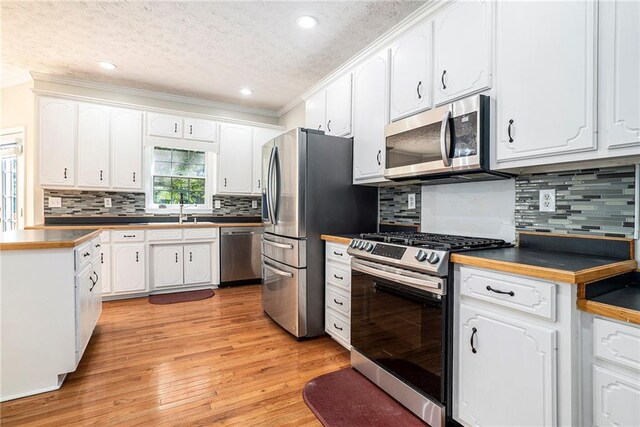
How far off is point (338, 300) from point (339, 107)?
6.03 ft

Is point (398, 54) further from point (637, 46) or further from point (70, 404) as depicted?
point (70, 404)

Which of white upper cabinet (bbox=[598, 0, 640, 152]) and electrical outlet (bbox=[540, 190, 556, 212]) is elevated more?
white upper cabinet (bbox=[598, 0, 640, 152])

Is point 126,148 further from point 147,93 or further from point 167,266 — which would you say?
point 167,266

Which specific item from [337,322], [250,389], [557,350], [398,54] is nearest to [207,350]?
[250,389]

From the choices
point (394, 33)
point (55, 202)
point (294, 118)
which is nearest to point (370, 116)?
point (394, 33)

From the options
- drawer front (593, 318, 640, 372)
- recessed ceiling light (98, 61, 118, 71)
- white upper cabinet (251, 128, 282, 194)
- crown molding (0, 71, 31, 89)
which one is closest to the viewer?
drawer front (593, 318, 640, 372)

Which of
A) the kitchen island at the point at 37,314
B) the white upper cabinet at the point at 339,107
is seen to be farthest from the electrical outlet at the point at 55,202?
the white upper cabinet at the point at 339,107

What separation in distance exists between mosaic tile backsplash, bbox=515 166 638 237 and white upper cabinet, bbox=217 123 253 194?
12.2 feet

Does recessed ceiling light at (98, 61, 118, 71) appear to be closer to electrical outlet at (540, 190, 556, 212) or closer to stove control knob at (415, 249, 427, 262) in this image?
stove control knob at (415, 249, 427, 262)

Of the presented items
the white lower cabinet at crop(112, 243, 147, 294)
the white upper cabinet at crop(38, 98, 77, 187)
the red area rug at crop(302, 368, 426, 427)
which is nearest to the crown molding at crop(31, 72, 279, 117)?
the white upper cabinet at crop(38, 98, 77, 187)

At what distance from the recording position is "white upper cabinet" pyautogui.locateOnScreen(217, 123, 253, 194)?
4.63 metres

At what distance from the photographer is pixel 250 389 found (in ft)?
6.48

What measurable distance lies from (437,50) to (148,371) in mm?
2947

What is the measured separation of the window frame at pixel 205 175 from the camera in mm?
4338
